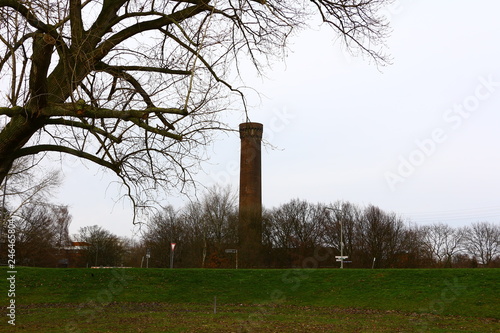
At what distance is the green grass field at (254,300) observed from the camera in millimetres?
13812

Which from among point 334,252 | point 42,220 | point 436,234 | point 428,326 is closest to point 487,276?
point 428,326

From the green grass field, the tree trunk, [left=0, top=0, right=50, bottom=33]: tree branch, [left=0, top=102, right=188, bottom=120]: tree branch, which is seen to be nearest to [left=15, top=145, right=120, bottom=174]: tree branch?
the tree trunk

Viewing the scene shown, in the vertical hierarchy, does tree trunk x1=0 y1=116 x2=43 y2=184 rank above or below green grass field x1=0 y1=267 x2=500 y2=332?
above

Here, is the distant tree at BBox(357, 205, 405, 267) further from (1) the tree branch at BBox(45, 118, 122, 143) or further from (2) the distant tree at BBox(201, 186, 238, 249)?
(1) the tree branch at BBox(45, 118, 122, 143)

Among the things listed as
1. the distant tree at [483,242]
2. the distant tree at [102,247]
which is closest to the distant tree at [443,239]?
the distant tree at [483,242]

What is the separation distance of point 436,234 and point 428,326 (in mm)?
65564

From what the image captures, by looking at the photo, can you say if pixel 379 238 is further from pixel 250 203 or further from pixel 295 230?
pixel 250 203

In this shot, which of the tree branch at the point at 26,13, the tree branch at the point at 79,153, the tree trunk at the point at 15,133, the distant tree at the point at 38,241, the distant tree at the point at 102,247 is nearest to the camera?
the tree branch at the point at 26,13

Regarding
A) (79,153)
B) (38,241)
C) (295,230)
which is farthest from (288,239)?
(79,153)

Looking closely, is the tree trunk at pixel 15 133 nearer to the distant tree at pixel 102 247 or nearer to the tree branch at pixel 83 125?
the tree branch at pixel 83 125

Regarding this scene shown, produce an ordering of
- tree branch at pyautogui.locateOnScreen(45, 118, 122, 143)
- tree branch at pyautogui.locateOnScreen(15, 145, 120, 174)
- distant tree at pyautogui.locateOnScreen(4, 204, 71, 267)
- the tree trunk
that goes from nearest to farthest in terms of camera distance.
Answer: the tree trunk
tree branch at pyautogui.locateOnScreen(45, 118, 122, 143)
tree branch at pyautogui.locateOnScreen(15, 145, 120, 174)
distant tree at pyautogui.locateOnScreen(4, 204, 71, 267)

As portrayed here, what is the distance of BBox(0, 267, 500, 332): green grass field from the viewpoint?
13812mm

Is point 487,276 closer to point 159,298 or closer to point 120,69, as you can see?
point 159,298

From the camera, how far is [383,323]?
14750 mm
